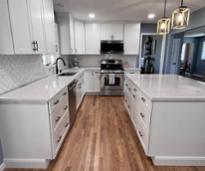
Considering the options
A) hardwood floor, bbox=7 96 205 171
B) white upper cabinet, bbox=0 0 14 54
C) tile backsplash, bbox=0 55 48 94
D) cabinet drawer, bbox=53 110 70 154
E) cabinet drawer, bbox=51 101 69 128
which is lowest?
hardwood floor, bbox=7 96 205 171

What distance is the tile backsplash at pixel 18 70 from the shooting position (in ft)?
6.08

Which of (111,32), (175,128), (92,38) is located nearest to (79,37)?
(92,38)

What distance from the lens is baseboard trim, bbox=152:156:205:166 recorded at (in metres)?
1.92

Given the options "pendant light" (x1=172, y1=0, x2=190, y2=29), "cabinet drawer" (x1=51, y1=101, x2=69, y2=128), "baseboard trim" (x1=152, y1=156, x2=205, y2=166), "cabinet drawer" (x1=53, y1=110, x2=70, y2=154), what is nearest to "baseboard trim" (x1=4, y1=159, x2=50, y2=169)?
"cabinet drawer" (x1=53, y1=110, x2=70, y2=154)

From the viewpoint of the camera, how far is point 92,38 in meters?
4.90

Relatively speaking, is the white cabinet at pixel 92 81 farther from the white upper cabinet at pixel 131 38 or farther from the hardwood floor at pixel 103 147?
the hardwood floor at pixel 103 147

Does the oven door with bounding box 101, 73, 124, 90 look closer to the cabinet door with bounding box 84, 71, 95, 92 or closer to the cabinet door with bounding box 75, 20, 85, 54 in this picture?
the cabinet door with bounding box 84, 71, 95, 92

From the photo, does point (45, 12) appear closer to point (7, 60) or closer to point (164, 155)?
point (7, 60)

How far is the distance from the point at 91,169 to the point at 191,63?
13.1 feet

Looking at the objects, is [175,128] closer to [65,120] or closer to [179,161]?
[179,161]

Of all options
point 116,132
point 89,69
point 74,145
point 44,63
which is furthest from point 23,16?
point 89,69

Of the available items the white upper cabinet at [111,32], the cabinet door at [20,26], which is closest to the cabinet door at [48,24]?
the cabinet door at [20,26]

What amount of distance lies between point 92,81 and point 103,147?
9.41ft

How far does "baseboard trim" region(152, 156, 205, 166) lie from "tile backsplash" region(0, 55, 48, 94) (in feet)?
6.94
